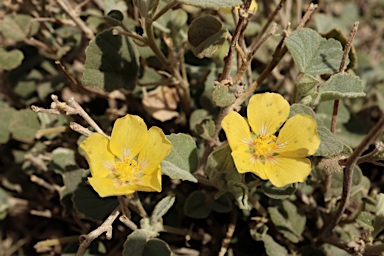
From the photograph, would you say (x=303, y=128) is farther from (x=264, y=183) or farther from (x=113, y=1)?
(x=113, y=1)

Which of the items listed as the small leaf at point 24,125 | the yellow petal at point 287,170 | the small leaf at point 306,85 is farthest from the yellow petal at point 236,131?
the small leaf at point 24,125

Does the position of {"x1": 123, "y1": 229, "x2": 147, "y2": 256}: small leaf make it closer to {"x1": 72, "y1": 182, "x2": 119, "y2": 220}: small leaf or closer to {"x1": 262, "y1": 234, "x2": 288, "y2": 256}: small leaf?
{"x1": 72, "y1": 182, "x2": 119, "y2": 220}: small leaf

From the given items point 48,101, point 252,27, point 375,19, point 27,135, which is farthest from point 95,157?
point 375,19

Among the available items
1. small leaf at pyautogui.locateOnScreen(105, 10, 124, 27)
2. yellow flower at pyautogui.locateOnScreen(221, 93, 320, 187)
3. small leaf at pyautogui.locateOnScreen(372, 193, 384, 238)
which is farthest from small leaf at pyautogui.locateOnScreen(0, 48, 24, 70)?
small leaf at pyautogui.locateOnScreen(372, 193, 384, 238)

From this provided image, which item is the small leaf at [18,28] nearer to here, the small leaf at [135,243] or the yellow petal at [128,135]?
the yellow petal at [128,135]

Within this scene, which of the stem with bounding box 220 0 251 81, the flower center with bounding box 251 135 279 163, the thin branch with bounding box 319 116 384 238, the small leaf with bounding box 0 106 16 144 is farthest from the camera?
the small leaf with bounding box 0 106 16 144

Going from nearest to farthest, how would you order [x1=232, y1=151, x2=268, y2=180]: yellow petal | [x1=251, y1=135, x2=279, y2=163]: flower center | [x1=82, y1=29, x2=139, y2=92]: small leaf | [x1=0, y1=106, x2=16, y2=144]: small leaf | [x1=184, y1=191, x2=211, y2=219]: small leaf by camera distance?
[x1=232, y1=151, x2=268, y2=180]: yellow petal
[x1=251, y1=135, x2=279, y2=163]: flower center
[x1=82, y1=29, x2=139, y2=92]: small leaf
[x1=184, y1=191, x2=211, y2=219]: small leaf
[x1=0, y1=106, x2=16, y2=144]: small leaf

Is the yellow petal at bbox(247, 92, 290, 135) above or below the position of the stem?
below
